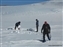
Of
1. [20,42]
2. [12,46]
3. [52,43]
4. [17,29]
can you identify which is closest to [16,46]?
[12,46]

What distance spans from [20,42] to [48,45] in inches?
65.7

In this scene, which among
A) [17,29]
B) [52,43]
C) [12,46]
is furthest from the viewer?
[17,29]

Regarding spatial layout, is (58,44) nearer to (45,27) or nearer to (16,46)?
(45,27)

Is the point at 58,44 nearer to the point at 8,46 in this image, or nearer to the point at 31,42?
the point at 31,42

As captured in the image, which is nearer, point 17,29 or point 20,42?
point 20,42

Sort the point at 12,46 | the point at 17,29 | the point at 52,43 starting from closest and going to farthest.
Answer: the point at 12,46 < the point at 52,43 < the point at 17,29

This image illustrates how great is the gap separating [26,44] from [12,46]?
35.4 inches

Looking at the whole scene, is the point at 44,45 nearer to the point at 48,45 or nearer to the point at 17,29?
the point at 48,45

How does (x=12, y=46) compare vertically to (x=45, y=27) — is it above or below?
below

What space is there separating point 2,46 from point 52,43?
8.68 feet

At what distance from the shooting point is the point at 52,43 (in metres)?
13.0

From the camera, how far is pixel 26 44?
503 inches

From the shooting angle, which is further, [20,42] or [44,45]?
[20,42]

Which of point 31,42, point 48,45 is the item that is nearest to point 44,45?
point 48,45
